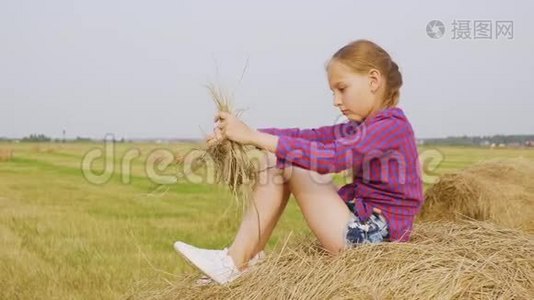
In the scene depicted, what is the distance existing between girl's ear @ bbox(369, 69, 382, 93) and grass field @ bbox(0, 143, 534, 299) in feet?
2.69

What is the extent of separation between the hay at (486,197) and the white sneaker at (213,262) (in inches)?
131

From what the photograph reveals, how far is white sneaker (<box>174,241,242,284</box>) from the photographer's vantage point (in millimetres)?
3094

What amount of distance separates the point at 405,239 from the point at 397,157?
37 centimetres

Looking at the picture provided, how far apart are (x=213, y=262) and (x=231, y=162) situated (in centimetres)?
45

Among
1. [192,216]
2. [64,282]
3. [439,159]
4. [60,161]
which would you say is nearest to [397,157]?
[439,159]

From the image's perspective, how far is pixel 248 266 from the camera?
10.4 feet

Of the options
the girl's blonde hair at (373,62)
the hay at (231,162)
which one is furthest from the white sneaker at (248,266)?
the girl's blonde hair at (373,62)

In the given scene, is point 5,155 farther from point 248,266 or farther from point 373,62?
point 373,62

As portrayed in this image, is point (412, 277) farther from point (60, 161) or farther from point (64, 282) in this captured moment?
point (60, 161)

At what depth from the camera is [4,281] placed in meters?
4.98

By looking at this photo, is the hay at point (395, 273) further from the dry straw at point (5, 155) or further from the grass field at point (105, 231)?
the dry straw at point (5, 155)

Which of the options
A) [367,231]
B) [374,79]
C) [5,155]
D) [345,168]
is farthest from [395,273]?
[5,155]

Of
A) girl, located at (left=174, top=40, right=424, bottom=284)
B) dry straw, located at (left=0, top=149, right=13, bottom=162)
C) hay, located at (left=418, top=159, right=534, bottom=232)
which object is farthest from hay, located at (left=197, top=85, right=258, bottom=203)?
dry straw, located at (left=0, top=149, right=13, bottom=162)

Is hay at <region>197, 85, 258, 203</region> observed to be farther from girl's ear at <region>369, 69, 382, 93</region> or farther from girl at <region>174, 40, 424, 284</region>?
girl's ear at <region>369, 69, 382, 93</region>
